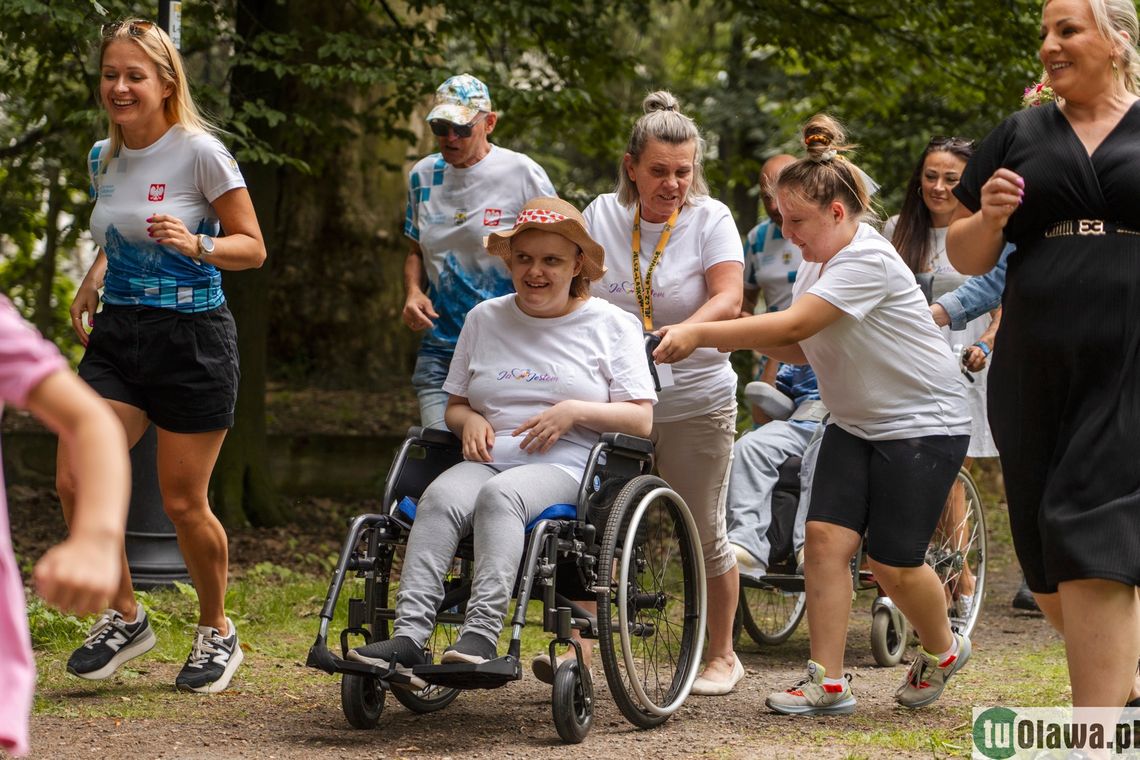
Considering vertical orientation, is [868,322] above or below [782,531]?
above

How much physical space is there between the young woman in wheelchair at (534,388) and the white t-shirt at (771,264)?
220cm

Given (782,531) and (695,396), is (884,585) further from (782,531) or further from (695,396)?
(782,531)

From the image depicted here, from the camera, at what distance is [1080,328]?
145 inches

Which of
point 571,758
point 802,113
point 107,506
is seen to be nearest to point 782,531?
point 571,758

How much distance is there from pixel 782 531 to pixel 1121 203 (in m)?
2.73

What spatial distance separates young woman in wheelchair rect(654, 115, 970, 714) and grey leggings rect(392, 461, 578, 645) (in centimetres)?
63

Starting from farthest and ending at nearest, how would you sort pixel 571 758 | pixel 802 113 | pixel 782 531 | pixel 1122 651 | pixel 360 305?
pixel 802 113, pixel 360 305, pixel 782 531, pixel 571 758, pixel 1122 651

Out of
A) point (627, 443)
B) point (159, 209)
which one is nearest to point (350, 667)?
point (627, 443)

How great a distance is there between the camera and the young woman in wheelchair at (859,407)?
4566 millimetres

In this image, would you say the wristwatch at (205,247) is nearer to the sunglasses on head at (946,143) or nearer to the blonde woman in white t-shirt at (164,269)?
the blonde woman in white t-shirt at (164,269)

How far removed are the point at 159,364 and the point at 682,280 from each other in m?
1.79

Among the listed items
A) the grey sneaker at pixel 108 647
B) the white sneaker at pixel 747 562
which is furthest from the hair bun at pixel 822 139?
the grey sneaker at pixel 108 647

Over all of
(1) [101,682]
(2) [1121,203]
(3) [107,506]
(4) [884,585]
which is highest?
(2) [1121,203]

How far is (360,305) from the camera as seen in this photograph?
12.8 meters
